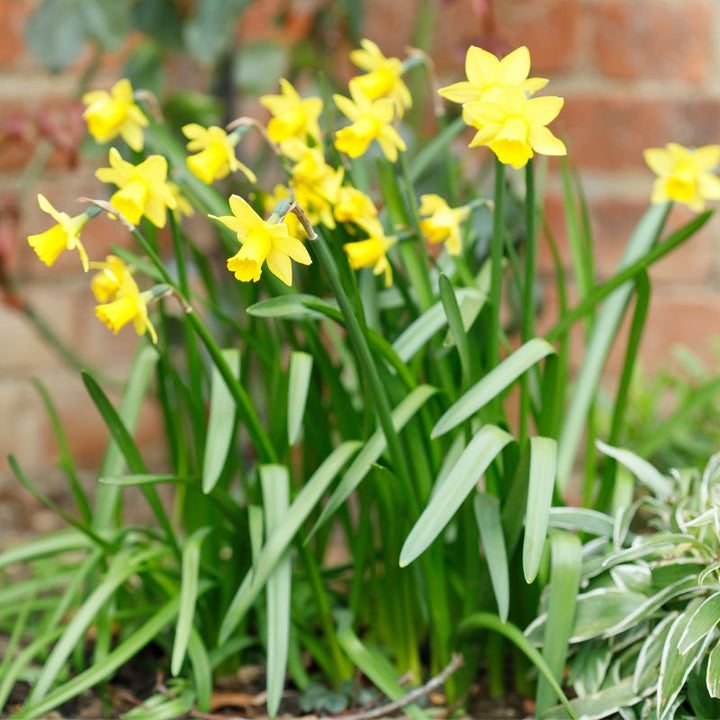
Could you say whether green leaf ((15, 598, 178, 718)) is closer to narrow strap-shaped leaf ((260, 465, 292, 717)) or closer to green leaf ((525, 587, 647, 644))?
narrow strap-shaped leaf ((260, 465, 292, 717))

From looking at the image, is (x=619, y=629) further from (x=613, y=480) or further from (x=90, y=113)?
(x=90, y=113)

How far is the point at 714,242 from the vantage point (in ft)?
5.28

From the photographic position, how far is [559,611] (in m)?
0.85

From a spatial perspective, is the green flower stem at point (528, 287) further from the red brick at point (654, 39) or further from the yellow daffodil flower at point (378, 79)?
the red brick at point (654, 39)

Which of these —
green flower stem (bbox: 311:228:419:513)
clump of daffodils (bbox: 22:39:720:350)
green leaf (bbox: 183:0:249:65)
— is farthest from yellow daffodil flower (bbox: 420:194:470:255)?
green leaf (bbox: 183:0:249:65)

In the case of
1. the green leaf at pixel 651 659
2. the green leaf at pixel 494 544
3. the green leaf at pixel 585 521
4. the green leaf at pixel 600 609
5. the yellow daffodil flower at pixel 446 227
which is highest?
the yellow daffodil flower at pixel 446 227

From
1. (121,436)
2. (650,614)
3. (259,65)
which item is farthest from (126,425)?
(259,65)

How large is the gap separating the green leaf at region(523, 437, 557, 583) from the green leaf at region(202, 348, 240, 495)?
0.87ft

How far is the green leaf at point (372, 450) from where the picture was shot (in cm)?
88

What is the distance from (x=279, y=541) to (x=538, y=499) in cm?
22

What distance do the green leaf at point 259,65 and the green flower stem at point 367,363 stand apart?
0.65 m

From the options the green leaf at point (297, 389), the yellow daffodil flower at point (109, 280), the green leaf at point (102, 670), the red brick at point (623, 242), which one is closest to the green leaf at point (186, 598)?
the green leaf at point (102, 670)

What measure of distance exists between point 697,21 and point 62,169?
3.29 ft

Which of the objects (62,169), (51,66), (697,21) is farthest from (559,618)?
(62,169)
